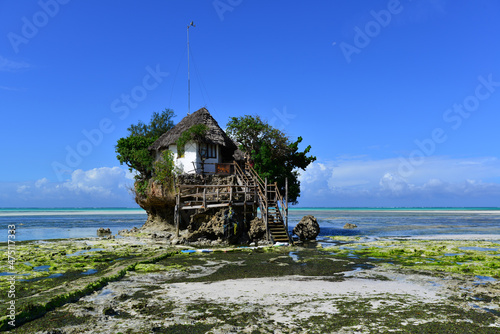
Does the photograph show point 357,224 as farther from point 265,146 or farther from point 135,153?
point 135,153

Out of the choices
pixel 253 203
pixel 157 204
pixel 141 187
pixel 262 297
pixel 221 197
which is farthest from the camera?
pixel 141 187

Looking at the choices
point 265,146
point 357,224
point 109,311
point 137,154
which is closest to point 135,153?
point 137,154

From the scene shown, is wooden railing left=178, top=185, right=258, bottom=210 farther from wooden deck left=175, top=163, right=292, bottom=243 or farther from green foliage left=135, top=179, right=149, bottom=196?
green foliage left=135, top=179, right=149, bottom=196

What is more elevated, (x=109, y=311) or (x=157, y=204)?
(x=157, y=204)

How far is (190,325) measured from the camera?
282 inches

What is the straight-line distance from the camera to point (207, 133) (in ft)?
92.9

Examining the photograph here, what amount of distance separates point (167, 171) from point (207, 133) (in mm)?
4275

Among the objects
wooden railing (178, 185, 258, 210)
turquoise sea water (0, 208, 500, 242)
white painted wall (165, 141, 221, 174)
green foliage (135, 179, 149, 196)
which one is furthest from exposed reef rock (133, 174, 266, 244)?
turquoise sea water (0, 208, 500, 242)

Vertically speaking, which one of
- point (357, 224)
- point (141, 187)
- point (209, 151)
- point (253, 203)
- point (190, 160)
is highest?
point (209, 151)

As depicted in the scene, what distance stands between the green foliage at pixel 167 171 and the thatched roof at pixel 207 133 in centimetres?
134

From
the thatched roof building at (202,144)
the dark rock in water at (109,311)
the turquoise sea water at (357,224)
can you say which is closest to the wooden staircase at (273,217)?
the thatched roof building at (202,144)

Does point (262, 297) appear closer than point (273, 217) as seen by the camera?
Yes

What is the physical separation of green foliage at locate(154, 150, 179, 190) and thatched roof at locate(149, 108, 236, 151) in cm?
134

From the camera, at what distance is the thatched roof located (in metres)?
28.4
